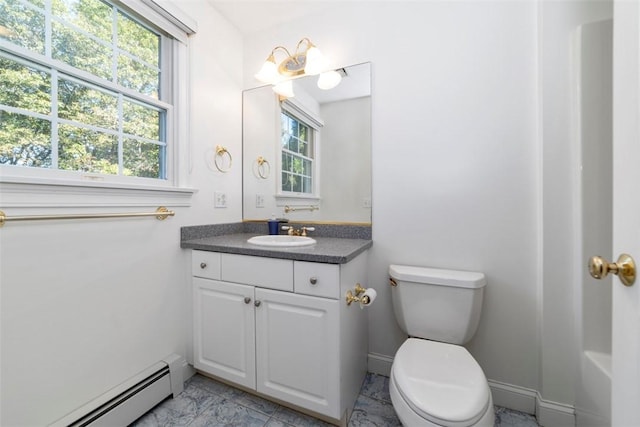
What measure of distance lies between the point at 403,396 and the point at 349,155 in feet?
4.23

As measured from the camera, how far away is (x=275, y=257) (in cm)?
129

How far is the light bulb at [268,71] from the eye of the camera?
1821 mm

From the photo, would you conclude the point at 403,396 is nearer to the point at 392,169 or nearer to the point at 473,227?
the point at 473,227

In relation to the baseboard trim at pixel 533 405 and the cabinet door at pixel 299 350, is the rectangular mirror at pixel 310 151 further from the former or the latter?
the baseboard trim at pixel 533 405

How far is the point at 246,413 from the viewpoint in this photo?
1.33 m

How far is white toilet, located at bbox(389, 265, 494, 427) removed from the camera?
2.90 ft

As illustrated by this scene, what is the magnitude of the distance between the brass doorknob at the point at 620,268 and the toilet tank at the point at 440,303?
0.71 metres

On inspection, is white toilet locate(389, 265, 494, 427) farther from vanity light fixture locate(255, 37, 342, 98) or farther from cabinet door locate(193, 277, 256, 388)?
vanity light fixture locate(255, 37, 342, 98)

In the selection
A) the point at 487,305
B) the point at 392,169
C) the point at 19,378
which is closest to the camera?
the point at 19,378

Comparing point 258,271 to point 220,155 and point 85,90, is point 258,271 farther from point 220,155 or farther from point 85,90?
point 85,90

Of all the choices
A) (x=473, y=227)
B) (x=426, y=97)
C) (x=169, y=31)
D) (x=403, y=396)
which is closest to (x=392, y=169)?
(x=426, y=97)

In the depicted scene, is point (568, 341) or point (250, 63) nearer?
point (568, 341)

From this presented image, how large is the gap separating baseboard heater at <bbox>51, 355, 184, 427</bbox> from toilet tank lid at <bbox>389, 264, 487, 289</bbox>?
133cm

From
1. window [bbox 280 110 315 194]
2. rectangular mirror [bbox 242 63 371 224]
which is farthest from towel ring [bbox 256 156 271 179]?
window [bbox 280 110 315 194]
